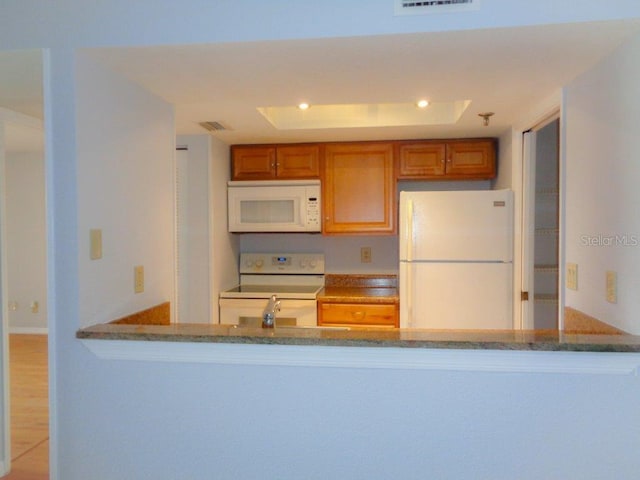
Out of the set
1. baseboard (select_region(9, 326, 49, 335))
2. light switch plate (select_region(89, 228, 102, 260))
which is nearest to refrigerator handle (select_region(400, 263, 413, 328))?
light switch plate (select_region(89, 228, 102, 260))

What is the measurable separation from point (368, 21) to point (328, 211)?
6.32 ft

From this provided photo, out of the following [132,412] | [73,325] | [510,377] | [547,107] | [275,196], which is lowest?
[132,412]

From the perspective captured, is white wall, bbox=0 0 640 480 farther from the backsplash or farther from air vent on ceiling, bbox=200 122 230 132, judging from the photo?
the backsplash

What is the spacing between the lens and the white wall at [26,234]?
4.57 meters

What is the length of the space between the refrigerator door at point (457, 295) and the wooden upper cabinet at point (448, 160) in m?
0.78

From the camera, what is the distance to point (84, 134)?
1468mm

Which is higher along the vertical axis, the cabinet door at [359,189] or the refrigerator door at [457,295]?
the cabinet door at [359,189]

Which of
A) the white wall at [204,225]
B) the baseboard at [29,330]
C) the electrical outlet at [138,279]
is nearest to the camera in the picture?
the electrical outlet at [138,279]

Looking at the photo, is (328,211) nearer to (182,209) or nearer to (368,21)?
(182,209)

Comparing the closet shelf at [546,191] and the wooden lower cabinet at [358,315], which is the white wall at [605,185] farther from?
the wooden lower cabinet at [358,315]

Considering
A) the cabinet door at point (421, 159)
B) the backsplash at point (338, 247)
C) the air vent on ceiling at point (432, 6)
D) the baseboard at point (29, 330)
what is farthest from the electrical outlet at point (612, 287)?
the baseboard at point (29, 330)

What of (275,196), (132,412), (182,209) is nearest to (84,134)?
(132,412)

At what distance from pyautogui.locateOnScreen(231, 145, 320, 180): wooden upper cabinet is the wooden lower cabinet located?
102 cm

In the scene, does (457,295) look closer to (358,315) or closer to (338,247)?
(358,315)
